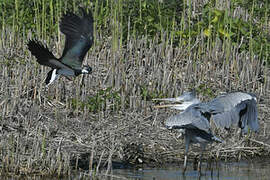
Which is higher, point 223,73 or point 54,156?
point 223,73

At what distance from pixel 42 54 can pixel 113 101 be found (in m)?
1.66

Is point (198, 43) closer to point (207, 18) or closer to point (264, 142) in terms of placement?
point (207, 18)

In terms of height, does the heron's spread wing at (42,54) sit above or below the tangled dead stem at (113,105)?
above

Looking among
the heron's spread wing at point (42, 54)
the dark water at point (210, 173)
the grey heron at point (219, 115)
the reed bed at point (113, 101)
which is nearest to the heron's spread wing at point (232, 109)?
the grey heron at point (219, 115)

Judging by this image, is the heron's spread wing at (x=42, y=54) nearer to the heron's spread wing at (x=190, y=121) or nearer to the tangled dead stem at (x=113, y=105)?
the tangled dead stem at (x=113, y=105)

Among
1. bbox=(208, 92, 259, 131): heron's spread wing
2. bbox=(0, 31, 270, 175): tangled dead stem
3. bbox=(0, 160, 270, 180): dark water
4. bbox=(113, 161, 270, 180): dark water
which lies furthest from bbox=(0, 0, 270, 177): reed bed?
bbox=(208, 92, 259, 131): heron's spread wing

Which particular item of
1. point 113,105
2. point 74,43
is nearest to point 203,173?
point 113,105

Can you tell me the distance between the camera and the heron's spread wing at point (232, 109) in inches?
303

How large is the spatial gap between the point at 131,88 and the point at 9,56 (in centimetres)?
213

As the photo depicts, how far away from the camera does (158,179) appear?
7.51 meters

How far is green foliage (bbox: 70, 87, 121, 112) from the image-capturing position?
9.48 m

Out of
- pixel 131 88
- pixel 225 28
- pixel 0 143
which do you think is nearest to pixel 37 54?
pixel 0 143

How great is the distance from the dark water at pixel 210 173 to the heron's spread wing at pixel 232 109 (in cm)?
54

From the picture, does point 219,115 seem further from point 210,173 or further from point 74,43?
point 74,43
